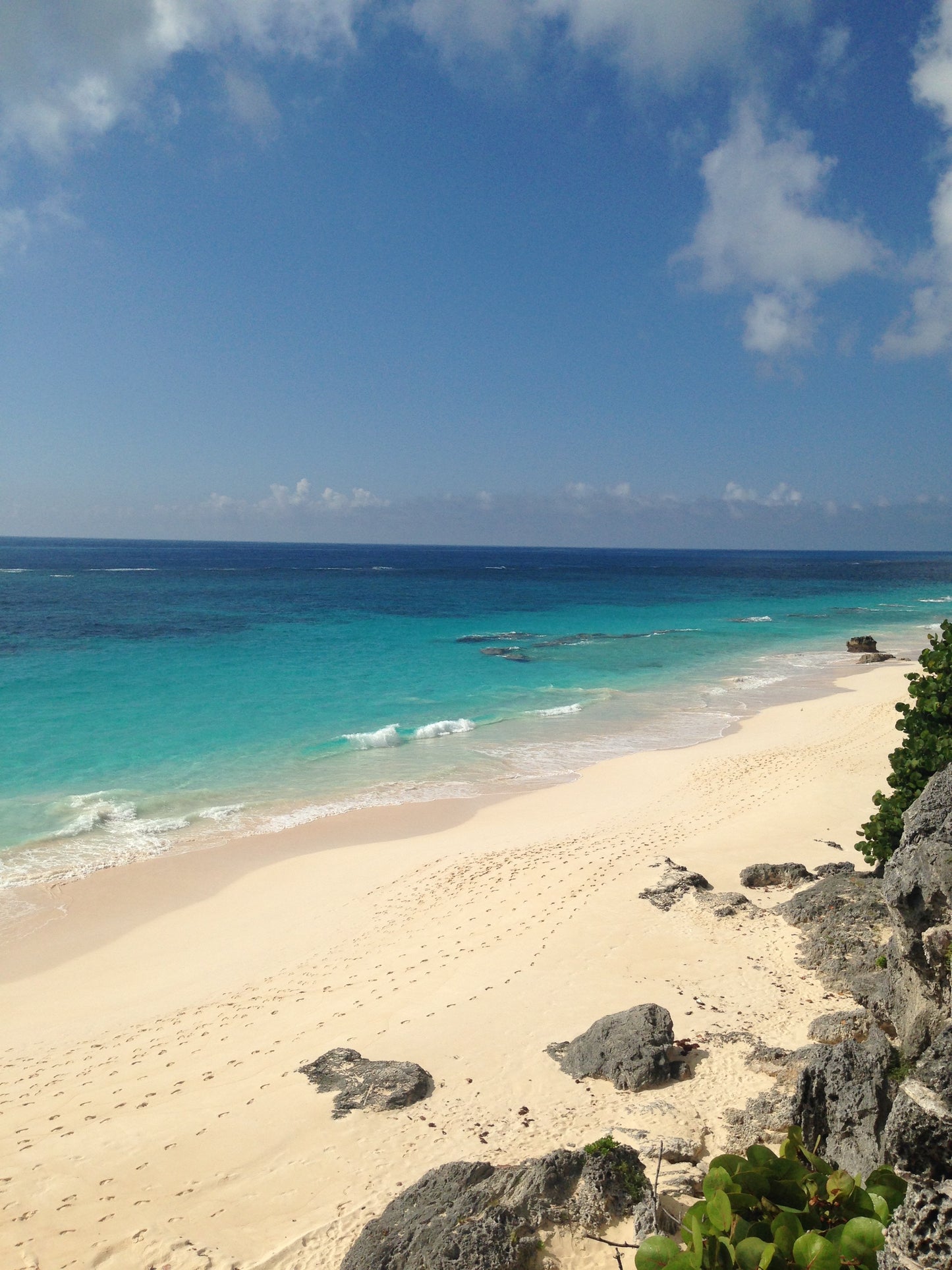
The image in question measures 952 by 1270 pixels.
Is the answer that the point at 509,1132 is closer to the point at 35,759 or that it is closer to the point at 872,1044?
the point at 872,1044

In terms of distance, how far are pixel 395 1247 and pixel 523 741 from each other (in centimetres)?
2140

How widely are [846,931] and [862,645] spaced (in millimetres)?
39196

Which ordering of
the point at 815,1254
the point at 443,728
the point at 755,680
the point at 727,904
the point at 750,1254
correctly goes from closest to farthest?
the point at 815,1254, the point at 750,1254, the point at 727,904, the point at 443,728, the point at 755,680

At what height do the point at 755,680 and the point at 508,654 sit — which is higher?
the point at 508,654

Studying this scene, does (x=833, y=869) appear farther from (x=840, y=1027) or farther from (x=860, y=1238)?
(x=860, y=1238)

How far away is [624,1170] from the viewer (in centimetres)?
541

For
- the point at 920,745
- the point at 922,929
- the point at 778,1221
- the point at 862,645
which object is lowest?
the point at 862,645

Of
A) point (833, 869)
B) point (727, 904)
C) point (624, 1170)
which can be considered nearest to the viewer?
point (624, 1170)

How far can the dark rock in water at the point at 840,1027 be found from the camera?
288 inches

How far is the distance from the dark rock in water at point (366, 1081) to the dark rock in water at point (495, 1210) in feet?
5.34

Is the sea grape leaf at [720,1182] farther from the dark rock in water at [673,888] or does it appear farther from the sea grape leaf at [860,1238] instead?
the dark rock in water at [673,888]

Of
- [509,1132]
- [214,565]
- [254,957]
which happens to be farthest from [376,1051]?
[214,565]

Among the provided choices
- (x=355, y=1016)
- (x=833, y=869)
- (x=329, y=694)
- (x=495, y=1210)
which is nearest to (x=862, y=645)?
(x=329, y=694)

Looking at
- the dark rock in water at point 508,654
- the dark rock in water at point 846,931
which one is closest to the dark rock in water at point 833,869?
the dark rock in water at point 846,931
